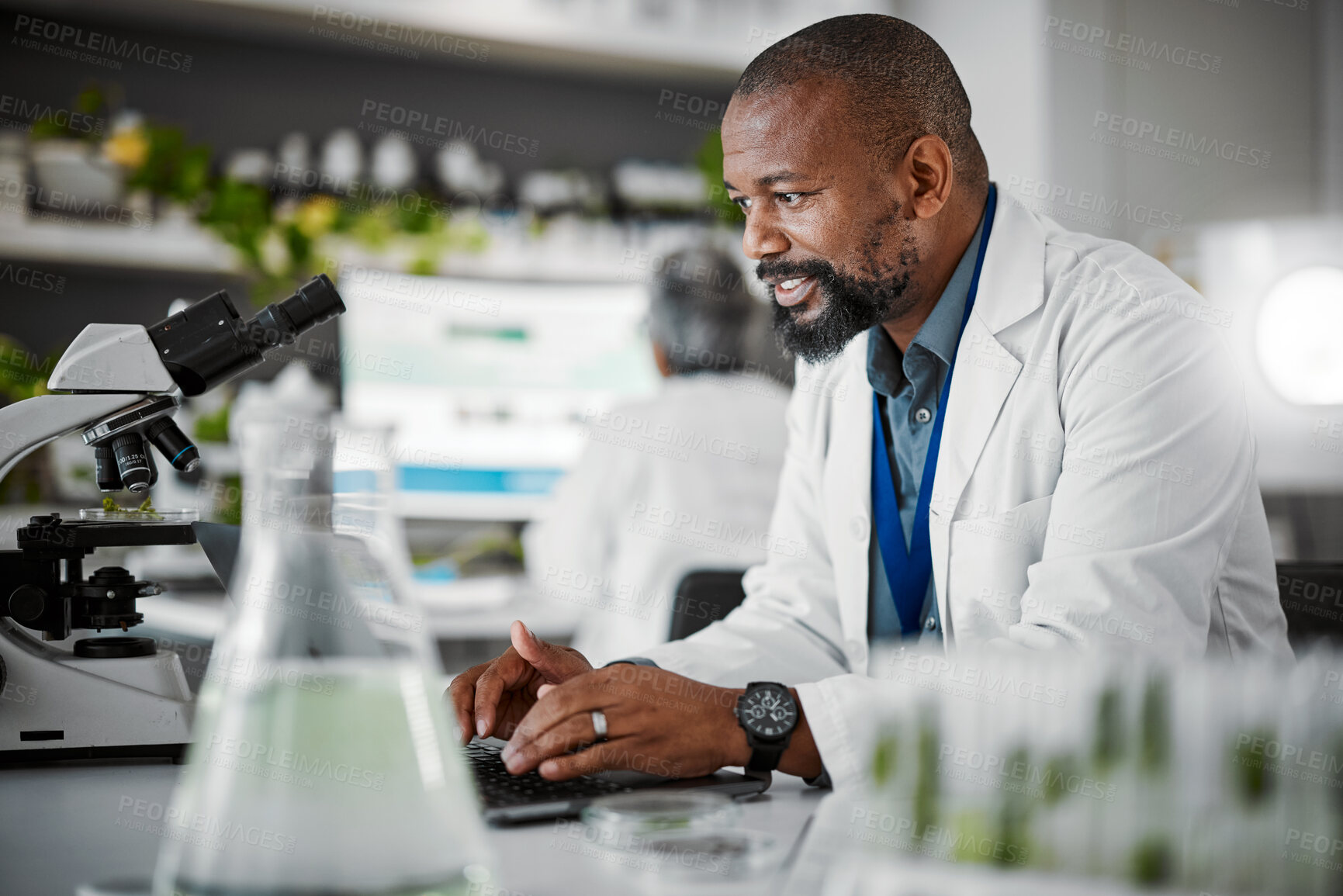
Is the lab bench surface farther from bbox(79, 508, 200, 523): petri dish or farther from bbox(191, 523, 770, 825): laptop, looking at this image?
bbox(79, 508, 200, 523): petri dish

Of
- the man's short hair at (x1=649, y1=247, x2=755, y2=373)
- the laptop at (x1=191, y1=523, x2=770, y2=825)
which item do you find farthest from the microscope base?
the man's short hair at (x1=649, y1=247, x2=755, y2=373)

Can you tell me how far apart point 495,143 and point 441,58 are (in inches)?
11.1

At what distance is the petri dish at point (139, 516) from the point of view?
1.03 meters

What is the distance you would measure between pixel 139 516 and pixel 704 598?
723 mm

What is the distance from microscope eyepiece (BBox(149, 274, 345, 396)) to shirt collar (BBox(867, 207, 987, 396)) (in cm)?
68

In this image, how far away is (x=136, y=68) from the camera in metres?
2.94

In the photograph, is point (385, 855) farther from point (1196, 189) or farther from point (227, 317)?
point (1196, 189)

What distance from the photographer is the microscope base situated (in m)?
0.93

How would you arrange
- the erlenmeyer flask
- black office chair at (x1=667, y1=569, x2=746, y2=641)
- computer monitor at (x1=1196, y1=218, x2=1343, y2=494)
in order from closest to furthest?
the erlenmeyer flask → black office chair at (x1=667, y1=569, x2=746, y2=641) → computer monitor at (x1=1196, y1=218, x2=1343, y2=494)

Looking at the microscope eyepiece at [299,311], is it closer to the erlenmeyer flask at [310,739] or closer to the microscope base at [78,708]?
the microscope base at [78,708]

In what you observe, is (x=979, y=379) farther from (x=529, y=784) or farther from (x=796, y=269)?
(x=529, y=784)

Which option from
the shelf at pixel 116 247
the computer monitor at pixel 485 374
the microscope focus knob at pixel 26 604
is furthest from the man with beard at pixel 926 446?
the shelf at pixel 116 247

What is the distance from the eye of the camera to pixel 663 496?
2314mm

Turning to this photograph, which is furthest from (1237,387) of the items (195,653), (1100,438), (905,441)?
(195,653)
